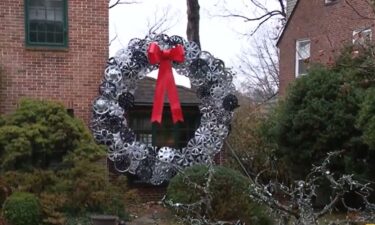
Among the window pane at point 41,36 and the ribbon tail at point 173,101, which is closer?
the window pane at point 41,36

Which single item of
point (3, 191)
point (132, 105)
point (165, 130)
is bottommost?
point (3, 191)

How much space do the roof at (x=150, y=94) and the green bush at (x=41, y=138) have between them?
2.73 m

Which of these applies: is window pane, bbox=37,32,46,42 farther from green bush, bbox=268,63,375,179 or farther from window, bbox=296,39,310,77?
window, bbox=296,39,310,77

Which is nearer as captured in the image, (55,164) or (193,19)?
(55,164)

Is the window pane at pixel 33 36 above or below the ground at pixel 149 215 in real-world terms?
above

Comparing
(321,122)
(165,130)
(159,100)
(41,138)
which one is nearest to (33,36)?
(41,138)

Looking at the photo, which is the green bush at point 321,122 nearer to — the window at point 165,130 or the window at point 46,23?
the window at point 165,130

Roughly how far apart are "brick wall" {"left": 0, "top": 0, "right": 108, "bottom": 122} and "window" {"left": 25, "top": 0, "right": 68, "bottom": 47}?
0.42 feet

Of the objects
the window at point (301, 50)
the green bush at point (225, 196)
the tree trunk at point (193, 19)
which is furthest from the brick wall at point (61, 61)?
the window at point (301, 50)

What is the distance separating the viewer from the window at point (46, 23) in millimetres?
13836

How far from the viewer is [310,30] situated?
2503 centimetres

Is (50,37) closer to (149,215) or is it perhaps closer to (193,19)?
(149,215)

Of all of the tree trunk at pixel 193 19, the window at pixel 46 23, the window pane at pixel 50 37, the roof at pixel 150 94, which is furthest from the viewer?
the tree trunk at pixel 193 19

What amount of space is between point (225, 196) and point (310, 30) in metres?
15.9
